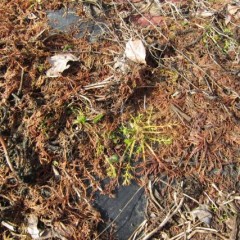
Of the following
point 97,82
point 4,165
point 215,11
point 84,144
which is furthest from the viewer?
point 215,11

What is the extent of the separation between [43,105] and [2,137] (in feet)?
1.09

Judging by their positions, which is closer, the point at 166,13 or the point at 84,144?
the point at 84,144

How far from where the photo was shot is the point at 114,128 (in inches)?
103

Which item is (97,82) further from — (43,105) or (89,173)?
(89,173)

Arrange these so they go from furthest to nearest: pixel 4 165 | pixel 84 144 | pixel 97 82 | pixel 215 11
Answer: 1. pixel 215 11
2. pixel 97 82
3. pixel 84 144
4. pixel 4 165

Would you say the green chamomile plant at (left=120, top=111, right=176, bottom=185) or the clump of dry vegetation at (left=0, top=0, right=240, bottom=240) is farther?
the green chamomile plant at (left=120, top=111, right=176, bottom=185)

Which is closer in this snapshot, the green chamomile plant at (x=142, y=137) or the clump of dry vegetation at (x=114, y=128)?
the clump of dry vegetation at (x=114, y=128)

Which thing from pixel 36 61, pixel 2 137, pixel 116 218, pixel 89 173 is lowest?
pixel 116 218

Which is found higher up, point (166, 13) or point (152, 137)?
point (166, 13)

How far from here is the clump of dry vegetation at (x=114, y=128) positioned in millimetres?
2352

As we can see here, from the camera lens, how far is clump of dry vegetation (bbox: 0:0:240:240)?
235 cm

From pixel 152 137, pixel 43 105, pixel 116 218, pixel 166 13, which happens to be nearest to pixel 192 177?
pixel 152 137

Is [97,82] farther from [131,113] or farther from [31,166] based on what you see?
[31,166]

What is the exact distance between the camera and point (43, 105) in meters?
2.55
